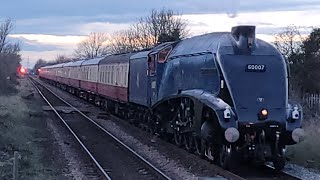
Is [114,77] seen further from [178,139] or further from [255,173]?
[255,173]

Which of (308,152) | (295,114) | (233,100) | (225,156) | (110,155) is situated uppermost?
(233,100)

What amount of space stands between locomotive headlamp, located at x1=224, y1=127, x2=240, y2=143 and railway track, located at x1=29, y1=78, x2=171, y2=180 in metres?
1.73

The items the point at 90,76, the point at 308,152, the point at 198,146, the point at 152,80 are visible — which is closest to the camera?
the point at 198,146

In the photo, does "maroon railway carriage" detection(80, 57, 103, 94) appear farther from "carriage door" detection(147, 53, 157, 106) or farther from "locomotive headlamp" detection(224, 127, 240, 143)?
"locomotive headlamp" detection(224, 127, 240, 143)

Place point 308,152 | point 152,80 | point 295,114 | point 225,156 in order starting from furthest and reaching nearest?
point 152,80 < point 308,152 < point 225,156 < point 295,114

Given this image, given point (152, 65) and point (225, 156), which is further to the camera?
point (152, 65)

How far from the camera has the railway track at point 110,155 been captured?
14.1m

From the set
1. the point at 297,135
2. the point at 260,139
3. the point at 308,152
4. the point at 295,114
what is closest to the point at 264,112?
the point at 260,139

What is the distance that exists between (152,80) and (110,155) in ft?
15.7

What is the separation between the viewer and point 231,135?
1311cm

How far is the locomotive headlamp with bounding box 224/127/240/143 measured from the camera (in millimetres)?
13125

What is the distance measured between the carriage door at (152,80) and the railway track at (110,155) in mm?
2085

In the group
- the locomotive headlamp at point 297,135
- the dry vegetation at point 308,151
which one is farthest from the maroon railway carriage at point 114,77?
the locomotive headlamp at point 297,135

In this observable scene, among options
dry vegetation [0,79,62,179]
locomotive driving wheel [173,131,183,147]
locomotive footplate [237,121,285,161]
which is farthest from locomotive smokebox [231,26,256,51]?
dry vegetation [0,79,62,179]
